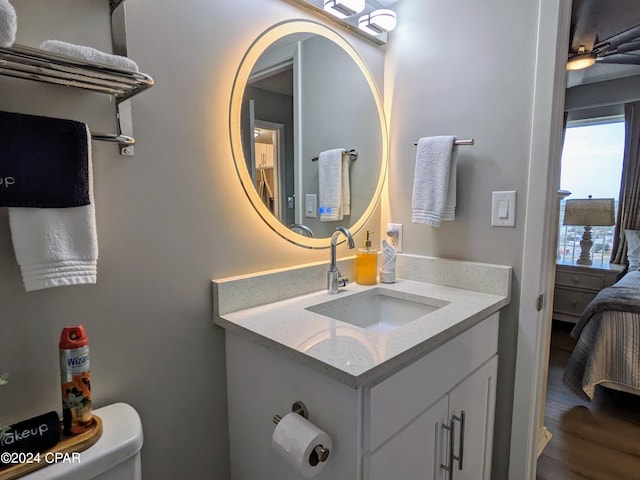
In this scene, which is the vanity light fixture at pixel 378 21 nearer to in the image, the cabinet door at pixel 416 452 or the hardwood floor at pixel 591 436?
the cabinet door at pixel 416 452

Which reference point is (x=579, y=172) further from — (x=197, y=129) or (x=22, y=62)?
(x=22, y=62)

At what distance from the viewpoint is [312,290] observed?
1.33 m

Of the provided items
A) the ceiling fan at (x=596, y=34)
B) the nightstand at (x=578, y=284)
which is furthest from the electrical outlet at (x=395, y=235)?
the nightstand at (x=578, y=284)

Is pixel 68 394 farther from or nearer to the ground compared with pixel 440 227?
nearer to the ground

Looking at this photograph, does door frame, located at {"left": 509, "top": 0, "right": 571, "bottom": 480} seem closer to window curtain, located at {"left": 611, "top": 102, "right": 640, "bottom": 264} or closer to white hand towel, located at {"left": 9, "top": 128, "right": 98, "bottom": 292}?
white hand towel, located at {"left": 9, "top": 128, "right": 98, "bottom": 292}

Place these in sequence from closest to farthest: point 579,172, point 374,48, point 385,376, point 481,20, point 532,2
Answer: point 385,376 → point 532,2 → point 481,20 → point 374,48 → point 579,172

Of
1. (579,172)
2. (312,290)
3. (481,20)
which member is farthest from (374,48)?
(579,172)

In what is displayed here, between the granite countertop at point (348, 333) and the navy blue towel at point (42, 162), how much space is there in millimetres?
523

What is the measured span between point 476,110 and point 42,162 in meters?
1.33

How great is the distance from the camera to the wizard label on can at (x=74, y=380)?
2.49 ft

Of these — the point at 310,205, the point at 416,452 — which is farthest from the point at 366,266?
the point at 416,452

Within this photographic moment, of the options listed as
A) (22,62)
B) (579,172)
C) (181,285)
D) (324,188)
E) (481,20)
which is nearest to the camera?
(22,62)

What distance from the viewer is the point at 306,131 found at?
4.36 feet

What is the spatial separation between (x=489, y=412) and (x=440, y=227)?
0.70 m
